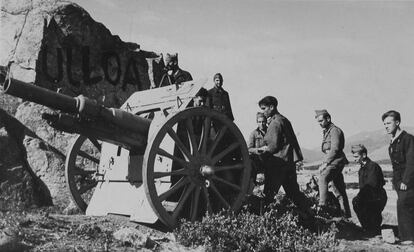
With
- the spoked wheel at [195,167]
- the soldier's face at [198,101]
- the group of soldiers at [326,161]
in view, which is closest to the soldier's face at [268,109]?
the group of soldiers at [326,161]

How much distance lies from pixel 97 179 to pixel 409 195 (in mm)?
4183

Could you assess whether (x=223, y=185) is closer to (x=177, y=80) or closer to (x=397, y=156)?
(x=177, y=80)

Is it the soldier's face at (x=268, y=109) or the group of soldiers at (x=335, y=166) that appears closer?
the group of soldiers at (x=335, y=166)

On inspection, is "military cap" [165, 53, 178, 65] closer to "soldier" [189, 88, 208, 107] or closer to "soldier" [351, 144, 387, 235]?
"soldier" [189, 88, 208, 107]

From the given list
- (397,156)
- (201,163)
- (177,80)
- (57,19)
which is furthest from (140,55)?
(397,156)

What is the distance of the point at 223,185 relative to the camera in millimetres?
6305

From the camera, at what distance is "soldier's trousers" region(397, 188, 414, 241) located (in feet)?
20.0

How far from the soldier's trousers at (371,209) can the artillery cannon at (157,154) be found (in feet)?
8.06

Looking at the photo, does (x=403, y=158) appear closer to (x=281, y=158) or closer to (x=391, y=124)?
(x=391, y=124)

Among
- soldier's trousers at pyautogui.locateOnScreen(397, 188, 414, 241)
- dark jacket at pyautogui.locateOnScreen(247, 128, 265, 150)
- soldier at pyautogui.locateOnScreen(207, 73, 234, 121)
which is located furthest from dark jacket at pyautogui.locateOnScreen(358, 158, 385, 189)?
soldier at pyautogui.locateOnScreen(207, 73, 234, 121)

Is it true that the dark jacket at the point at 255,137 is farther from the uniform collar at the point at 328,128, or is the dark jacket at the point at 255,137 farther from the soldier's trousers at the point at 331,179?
the soldier's trousers at the point at 331,179

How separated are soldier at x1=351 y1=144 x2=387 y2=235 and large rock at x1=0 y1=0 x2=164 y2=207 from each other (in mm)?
4735

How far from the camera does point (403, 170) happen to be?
20.4ft

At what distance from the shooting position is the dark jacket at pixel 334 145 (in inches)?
299
